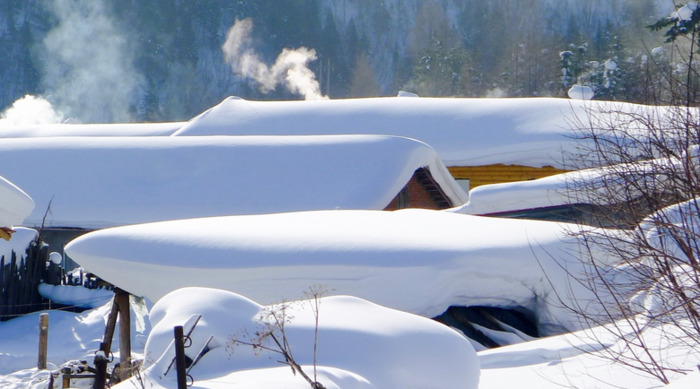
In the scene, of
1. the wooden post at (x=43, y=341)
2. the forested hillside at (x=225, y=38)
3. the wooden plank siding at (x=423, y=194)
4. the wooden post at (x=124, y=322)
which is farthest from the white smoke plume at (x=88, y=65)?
the wooden post at (x=124, y=322)

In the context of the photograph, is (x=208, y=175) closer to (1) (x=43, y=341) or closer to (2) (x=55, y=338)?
(2) (x=55, y=338)

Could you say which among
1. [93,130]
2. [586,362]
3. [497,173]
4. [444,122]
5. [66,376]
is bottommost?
[66,376]

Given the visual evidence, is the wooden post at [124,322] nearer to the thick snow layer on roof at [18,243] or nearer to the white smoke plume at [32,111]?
the thick snow layer on roof at [18,243]

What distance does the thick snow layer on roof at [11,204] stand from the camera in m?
9.76

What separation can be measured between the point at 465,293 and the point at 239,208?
864 cm

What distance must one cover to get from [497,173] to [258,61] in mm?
60788

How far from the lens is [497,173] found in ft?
65.8

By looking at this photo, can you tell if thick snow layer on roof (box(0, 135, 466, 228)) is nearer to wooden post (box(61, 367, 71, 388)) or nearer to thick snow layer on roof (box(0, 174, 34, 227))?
thick snow layer on roof (box(0, 174, 34, 227))

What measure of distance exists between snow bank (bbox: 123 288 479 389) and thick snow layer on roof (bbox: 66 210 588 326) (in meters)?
2.92

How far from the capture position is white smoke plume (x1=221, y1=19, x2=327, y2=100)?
7619cm

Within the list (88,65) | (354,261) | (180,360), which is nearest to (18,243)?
(354,261)

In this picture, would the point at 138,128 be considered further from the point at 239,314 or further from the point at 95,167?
the point at 239,314

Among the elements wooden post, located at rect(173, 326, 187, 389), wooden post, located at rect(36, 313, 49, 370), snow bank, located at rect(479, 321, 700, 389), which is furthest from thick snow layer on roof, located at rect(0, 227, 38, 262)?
wooden post, located at rect(173, 326, 187, 389)

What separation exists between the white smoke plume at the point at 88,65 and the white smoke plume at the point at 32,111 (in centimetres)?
166
